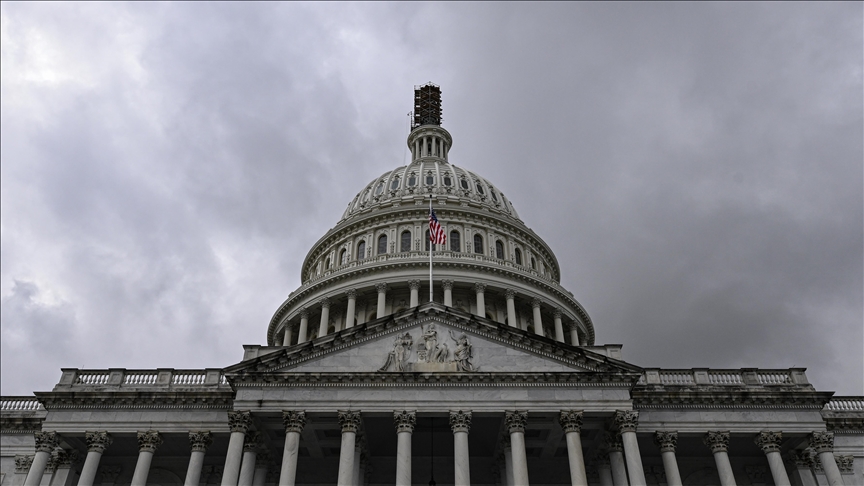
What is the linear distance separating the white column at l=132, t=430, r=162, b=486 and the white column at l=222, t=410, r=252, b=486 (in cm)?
548

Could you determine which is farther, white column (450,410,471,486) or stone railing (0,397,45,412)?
stone railing (0,397,45,412)

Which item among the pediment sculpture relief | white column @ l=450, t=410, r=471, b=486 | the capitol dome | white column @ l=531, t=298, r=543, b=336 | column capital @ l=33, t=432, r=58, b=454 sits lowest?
white column @ l=450, t=410, r=471, b=486

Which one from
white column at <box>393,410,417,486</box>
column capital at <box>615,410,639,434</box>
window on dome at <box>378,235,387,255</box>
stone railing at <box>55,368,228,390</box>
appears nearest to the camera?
white column at <box>393,410,417,486</box>

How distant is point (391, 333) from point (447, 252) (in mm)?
26799

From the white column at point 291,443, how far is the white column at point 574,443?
13.1 metres

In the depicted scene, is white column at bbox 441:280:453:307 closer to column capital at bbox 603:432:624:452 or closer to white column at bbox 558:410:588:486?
column capital at bbox 603:432:624:452

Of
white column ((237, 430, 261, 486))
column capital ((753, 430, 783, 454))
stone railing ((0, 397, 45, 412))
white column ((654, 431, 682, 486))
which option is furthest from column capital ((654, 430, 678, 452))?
stone railing ((0, 397, 45, 412))

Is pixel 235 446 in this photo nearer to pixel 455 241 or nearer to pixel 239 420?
pixel 239 420

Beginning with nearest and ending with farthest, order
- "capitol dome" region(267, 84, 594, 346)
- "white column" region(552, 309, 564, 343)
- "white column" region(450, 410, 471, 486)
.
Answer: "white column" region(450, 410, 471, 486) < "capitol dome" region(267, 84, 594, 346) < "white column" region(552, 309, 564, 343)

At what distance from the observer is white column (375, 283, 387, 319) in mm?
58094

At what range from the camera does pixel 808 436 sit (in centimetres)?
3672

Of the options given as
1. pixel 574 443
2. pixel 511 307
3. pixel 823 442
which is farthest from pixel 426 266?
pixel 823 442

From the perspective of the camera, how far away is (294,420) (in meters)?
33.8

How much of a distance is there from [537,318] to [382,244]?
17023 millimetres
